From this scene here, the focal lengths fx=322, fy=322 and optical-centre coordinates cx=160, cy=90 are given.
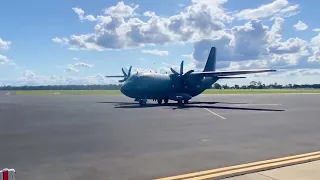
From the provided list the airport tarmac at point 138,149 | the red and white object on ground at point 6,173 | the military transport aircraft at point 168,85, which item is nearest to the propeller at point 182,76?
the military transport aircraft at point 168,85

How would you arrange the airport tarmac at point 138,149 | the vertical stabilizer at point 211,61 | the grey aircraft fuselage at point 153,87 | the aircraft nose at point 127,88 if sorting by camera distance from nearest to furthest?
1. the airport tarmac at point 138,149
2. the aircraft nose at point 127,88
3. the grey aircraft fuselage at point 153,87
4. the vertical stabilizer at point 211,61

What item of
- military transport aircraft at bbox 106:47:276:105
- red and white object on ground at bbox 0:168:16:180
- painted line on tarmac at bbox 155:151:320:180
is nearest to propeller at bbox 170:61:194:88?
military transport aircraft at bbox 106:47:276:105

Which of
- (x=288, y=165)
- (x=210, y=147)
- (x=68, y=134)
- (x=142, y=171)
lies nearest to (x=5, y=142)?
(x=68, y=134)

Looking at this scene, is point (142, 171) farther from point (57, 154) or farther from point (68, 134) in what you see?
point (68, 134)

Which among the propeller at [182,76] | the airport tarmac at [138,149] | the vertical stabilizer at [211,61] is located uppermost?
the vertical stabilizer at [211,61]

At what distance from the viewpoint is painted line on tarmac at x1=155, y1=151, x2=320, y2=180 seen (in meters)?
5.97

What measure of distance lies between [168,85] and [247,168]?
25382 millimetres

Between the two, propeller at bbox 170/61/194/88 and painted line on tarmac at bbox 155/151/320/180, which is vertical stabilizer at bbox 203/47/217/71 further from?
painted line on tarmac at bbox 155/151/320/180

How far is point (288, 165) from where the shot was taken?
21.7 feet

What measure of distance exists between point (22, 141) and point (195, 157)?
5.65 m

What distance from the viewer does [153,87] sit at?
100 feet

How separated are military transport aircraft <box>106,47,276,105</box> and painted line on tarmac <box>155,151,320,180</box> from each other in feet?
70.9

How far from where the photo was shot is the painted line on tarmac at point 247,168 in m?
5.97

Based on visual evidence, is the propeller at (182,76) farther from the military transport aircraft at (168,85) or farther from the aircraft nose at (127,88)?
the aircraft nose at (127,88)
